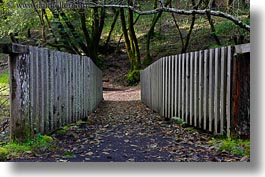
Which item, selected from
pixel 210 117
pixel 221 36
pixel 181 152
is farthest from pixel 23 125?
pixel 221 36

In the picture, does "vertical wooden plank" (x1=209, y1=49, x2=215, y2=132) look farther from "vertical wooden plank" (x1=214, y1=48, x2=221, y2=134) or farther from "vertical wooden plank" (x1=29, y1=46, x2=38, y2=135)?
"vertical wooden plank" (x1=29, y1=46, x2=38, y2=135)

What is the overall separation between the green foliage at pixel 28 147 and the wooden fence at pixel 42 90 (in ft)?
0.22

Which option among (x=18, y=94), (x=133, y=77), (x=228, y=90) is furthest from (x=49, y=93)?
(x=133, y=77)

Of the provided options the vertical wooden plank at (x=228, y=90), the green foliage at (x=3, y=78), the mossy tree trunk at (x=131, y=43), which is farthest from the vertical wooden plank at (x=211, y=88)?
the green foliage at (x=3, y=78)

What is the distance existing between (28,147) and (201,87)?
4.93 ft

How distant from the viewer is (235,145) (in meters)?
2.12

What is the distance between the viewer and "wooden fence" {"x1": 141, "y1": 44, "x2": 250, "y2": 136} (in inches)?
97.7

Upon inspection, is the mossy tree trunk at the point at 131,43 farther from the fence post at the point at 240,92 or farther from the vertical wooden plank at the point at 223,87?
the fence post at the point at 240,92

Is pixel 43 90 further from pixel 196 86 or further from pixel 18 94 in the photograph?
pixel 196 86

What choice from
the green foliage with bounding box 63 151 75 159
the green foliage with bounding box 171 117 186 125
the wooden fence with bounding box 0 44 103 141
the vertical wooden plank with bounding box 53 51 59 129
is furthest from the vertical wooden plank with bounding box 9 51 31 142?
the green foliage with bounding box 171 117 186 125

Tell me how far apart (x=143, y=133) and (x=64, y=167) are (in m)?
1.25

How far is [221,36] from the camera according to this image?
392 cm

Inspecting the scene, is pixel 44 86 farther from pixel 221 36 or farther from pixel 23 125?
pixel 221 36

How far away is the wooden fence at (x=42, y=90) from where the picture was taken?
7.60 ft
